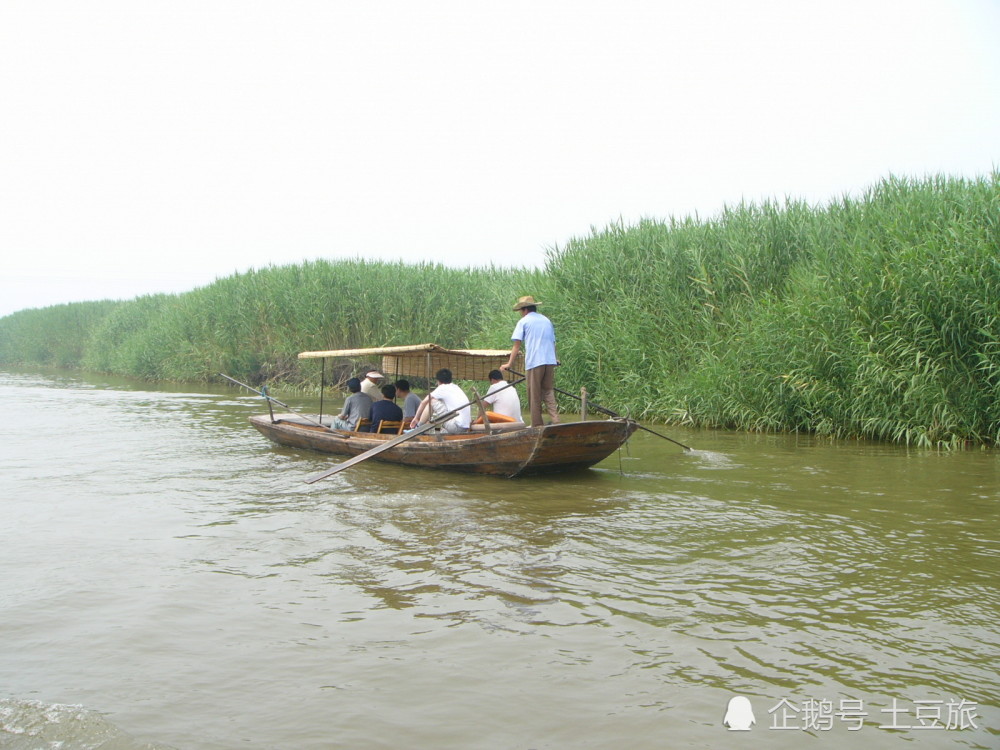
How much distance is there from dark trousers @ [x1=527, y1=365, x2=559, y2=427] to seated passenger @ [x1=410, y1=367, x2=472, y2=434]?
0.79 meters

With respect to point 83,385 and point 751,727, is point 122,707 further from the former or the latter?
point 83,385

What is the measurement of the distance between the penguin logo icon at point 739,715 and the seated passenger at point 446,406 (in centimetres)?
596

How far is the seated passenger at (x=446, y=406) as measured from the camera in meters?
9.29

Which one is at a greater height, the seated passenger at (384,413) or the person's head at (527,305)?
the person's head at (527,305)

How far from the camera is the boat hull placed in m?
8.20

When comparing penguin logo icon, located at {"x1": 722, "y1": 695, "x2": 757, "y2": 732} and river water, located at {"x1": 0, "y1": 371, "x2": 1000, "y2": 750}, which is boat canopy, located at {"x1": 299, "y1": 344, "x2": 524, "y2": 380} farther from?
penguin logo icon, located at {"x1": 722, "y1": 695, "x2": 757, "y2": 732}

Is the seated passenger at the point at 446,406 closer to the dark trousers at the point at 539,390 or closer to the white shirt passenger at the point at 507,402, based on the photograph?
the white shirt passenger at the point at 507,402

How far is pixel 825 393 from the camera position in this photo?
37.2 feet

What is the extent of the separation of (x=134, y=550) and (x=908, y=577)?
5.35 m

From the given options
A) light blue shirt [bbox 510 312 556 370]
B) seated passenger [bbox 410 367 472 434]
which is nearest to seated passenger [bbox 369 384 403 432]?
seated passenger [bbox 410 367 472 434]

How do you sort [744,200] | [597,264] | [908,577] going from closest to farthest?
[908,577], [744,200], [597,264]

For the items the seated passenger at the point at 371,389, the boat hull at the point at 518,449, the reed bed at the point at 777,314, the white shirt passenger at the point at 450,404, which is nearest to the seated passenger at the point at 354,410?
the seated passenger at the point at 371,389

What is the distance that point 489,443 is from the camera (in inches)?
335

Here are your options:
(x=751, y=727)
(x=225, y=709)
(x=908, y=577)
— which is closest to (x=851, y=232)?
(x=908, y=577)
